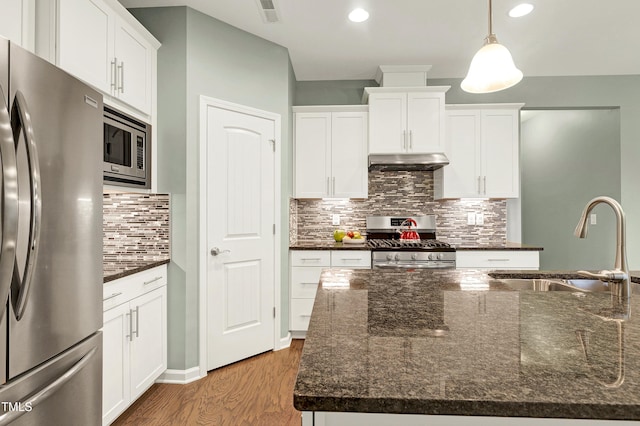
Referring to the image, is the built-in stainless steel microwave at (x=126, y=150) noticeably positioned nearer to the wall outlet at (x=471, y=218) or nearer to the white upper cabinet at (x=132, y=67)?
the white upper cabinet at (x=132, y=67)

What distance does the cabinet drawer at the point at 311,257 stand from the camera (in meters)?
3.35

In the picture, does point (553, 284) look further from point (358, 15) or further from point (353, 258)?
point (358, 15)

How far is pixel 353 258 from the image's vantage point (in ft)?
11.0

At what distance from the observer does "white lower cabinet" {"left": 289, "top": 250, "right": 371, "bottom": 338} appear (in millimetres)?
3342

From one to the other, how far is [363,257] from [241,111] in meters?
1.75

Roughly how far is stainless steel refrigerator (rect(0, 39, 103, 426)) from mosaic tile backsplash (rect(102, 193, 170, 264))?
100 cm

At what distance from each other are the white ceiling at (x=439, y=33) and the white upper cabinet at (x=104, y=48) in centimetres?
54

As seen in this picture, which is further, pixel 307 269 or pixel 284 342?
pixel 307 269

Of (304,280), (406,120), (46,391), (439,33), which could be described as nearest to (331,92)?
(406,120)

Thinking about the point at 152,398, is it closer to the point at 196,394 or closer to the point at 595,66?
the point at 196,394

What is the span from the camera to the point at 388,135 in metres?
3.56

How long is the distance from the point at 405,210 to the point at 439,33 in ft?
5.99

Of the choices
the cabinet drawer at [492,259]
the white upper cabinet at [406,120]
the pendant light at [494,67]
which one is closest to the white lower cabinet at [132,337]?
the pendant light at [494,67]

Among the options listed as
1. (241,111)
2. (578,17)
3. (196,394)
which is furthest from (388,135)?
(196,394)
